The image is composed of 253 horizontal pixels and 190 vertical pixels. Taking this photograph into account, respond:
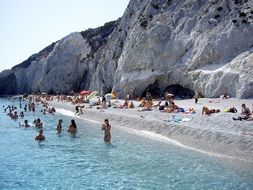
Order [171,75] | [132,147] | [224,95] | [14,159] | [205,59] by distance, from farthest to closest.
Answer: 1. [171,75]
2. [205,59]
3. [224,95]
4. [132,147]
5. [14,159]

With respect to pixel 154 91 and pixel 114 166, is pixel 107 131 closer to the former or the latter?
pixel 114 166

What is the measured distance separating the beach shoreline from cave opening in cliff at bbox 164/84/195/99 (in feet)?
31.5

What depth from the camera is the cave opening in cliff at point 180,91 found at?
152 feet

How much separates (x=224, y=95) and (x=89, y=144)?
690 inches

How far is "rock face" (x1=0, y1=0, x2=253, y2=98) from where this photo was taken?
40091 mm

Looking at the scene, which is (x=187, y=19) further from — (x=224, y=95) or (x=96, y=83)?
(x=96, y=83)

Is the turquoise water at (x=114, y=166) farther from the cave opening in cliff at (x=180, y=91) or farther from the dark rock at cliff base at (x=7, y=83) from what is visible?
the dark rock at cliff base at (x=7, y=83)

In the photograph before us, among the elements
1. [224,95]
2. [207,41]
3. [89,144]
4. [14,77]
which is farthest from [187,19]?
[14,77]

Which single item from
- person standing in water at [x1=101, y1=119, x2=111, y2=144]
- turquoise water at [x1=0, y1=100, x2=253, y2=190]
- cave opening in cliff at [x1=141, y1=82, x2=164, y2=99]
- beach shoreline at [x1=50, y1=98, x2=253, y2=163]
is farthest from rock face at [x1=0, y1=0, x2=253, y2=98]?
turquoise water at [x1=0, y1=100, x2=253, y2=190]

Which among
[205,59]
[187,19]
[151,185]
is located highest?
[187,19]

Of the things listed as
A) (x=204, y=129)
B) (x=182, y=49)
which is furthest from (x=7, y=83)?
(x=204, y=129)

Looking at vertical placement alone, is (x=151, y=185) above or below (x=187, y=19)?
below

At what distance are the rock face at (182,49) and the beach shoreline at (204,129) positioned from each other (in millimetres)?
4890

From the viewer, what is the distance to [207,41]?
1748 inches
